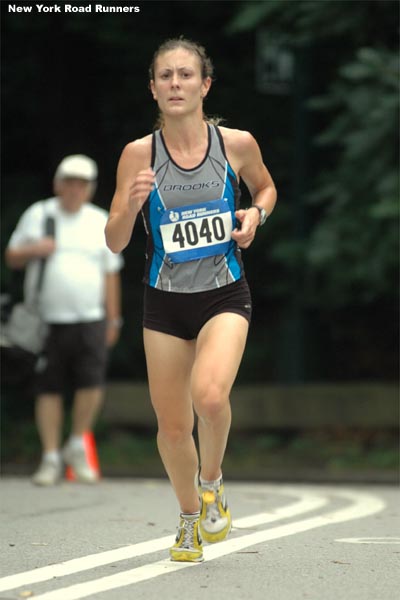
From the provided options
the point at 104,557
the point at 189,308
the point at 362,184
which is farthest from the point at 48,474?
the point at 189,308

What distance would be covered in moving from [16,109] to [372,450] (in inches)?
209

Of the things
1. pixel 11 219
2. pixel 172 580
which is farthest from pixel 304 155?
pixel 172 580

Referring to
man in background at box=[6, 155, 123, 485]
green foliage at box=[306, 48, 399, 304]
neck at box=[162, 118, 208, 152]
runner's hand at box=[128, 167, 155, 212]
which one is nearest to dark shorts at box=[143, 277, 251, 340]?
runner's hand at box=[128, 167, 155, 212]

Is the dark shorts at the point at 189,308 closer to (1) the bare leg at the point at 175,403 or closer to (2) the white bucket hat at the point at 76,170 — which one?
(1) the bare leg at the point at 175,403

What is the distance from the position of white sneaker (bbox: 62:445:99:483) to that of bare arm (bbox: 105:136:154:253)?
4953 millimetres

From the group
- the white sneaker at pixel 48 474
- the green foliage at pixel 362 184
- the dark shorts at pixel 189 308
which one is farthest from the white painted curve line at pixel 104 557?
the green foliage at pixel 362 184

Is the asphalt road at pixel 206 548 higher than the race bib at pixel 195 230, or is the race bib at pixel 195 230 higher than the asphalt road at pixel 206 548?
the race bib at pixel 195 230

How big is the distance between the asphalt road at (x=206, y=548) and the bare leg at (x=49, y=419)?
105cm

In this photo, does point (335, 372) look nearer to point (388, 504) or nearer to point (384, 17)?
point (384, 17)

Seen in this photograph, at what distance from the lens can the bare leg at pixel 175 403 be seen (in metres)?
6.22

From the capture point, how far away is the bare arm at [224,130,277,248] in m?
6.12

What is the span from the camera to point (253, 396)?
14438mm

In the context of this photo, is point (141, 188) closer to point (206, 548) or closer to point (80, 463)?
point (206, 548)

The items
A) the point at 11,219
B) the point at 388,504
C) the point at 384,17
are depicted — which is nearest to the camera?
the point at 388,504
